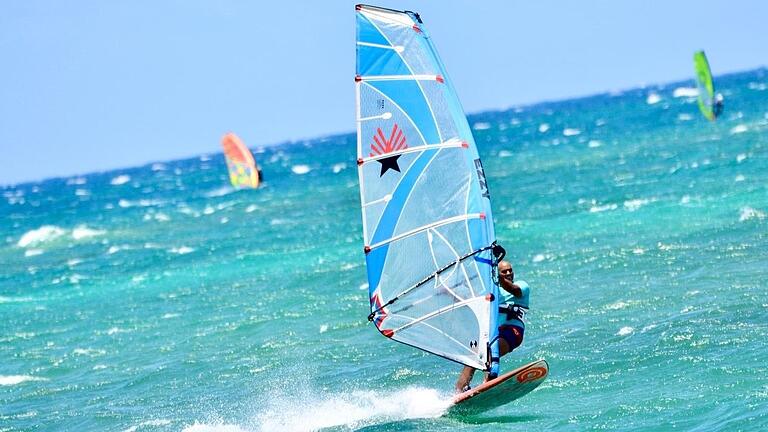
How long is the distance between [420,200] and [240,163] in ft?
99.7

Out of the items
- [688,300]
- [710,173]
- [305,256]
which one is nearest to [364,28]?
[688,300]

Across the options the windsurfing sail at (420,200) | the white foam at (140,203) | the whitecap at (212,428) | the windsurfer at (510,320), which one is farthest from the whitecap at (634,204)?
the white foam at (140,203)

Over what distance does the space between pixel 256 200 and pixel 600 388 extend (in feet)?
159

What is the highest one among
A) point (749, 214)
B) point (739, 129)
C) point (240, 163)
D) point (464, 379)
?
point (464, 379)

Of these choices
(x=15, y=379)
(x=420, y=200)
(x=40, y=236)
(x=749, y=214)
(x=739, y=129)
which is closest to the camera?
(x=420, y=200)

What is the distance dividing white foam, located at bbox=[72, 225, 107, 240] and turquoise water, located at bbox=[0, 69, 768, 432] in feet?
22.9

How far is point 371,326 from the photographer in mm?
19906

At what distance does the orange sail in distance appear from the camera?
38.8 metres

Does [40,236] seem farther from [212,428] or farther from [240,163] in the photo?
[212,428]

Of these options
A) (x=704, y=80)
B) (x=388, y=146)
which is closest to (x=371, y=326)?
(x=388, y=146)

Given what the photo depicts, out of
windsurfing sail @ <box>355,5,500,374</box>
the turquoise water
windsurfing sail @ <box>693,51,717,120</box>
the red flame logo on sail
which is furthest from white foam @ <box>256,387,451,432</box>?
windsurfing sail @ <box>693,51,717,120</box>

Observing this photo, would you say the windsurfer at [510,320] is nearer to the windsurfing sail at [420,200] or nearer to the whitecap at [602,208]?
the windsurfing sail at [420,200]

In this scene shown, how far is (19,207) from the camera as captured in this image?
101m

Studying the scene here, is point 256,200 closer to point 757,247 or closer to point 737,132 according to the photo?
point 737,132
